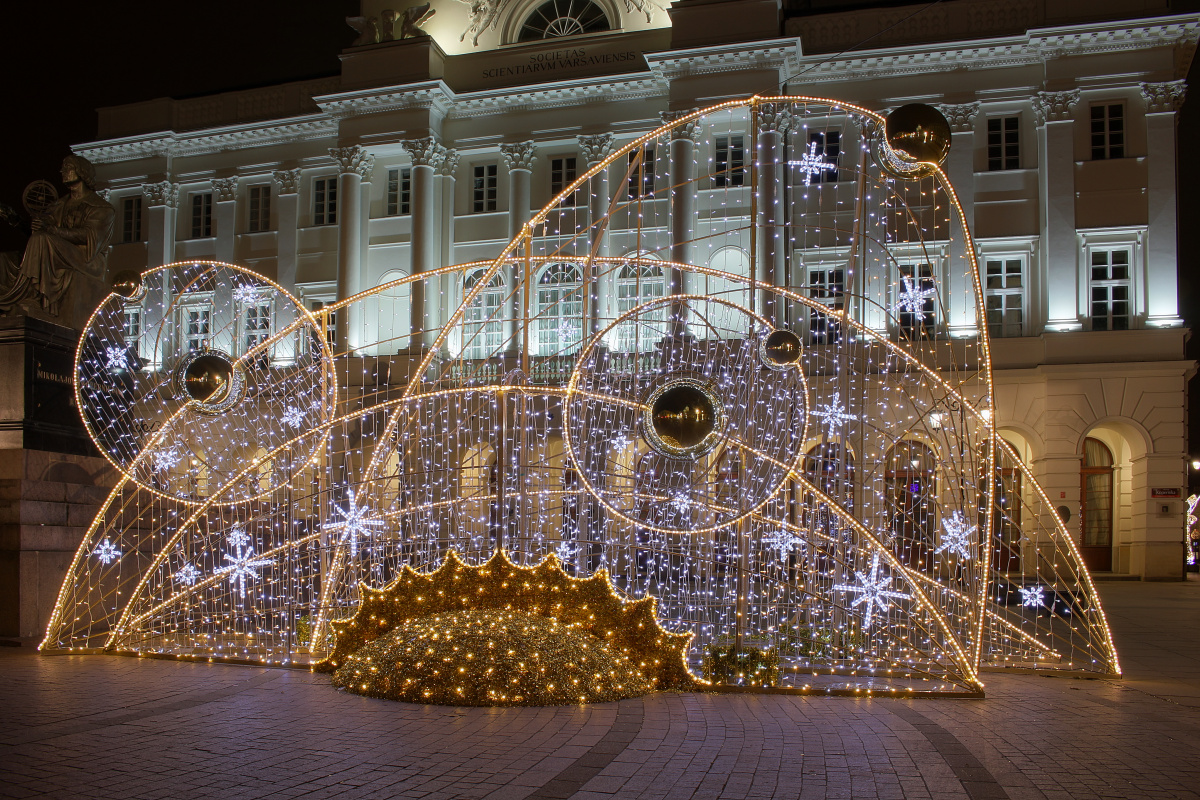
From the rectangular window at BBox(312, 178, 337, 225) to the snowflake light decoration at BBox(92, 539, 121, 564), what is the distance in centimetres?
2690

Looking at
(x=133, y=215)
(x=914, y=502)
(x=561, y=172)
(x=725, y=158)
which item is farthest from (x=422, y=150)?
(x=914, y=502)

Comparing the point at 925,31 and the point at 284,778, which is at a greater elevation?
the point at 925,31

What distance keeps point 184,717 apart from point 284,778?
86.1 inches

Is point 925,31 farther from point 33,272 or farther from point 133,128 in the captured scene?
point 133,128

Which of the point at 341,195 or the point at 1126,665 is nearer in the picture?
the point at 1126,665

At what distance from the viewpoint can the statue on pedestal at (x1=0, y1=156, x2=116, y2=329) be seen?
13.4 m

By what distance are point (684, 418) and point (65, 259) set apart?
9657 mm

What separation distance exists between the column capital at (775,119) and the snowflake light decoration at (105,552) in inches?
942

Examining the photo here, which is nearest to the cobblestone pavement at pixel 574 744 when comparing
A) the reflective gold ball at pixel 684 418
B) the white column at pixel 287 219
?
the reflective gold ball at pixel 684 418

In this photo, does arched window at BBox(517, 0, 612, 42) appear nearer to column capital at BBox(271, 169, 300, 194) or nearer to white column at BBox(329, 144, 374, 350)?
white column at BBox(329, 144, 374, 350)

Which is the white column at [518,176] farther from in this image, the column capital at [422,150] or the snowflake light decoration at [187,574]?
the snowflake light decoration at [187,574]

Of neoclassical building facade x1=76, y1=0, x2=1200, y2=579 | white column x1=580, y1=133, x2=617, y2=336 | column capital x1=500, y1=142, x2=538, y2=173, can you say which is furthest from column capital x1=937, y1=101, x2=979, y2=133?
column capital x1=500, y1=142, x2=538, y2=173

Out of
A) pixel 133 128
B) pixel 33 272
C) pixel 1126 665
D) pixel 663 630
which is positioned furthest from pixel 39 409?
pixel 133 128

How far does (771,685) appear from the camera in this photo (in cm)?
950
